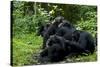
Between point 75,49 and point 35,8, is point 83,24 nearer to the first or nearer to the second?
point 75,49

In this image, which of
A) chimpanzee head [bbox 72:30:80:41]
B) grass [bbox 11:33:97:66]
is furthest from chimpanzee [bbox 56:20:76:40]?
grass [bbox 11:33:97:66]

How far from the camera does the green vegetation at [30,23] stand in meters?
3.01

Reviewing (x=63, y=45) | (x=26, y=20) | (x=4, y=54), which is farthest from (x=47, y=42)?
(x=4, y=54)

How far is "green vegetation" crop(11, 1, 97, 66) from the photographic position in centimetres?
301

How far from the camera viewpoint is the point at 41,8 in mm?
3168

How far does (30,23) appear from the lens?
3.12 meters

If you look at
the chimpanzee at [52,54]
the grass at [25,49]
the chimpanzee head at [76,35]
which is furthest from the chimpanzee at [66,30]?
the grass at [25,49]

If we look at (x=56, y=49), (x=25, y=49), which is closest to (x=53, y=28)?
(x=56, y=49)

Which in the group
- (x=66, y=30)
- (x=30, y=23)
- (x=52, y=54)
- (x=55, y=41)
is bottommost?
(x=52, y=54)

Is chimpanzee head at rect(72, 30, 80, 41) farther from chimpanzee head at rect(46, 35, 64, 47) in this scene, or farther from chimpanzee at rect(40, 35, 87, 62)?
chimpanzee head at rect(46, 35, 64, 47)

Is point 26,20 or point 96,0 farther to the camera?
point 96,0

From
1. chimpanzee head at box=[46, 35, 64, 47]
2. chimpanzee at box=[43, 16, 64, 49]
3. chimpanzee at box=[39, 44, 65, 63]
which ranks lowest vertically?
chimpanzee at box=[39, 44, 65, 63]

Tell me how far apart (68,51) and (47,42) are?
1.24ft

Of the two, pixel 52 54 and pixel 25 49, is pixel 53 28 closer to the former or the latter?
pixel 52 54
